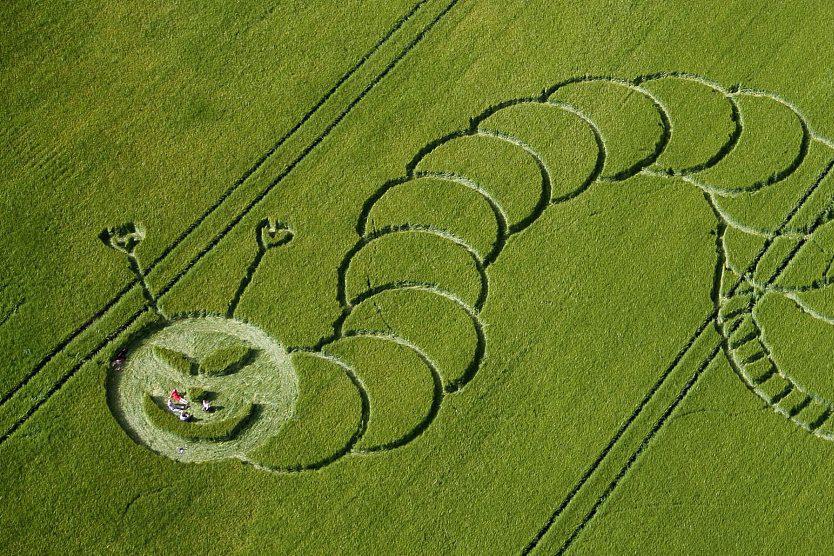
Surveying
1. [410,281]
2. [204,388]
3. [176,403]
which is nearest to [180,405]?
[176,403]

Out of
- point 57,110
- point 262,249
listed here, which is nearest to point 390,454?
point 262,249

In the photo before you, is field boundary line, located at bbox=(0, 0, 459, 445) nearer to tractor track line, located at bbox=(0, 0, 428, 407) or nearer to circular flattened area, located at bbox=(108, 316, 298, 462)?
tractor track line, located at bbox=(0, 0, 428, 407)

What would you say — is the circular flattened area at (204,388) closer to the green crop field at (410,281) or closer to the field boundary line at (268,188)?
the green crop field at (410,281)

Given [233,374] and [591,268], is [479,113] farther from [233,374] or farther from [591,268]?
[233,374]

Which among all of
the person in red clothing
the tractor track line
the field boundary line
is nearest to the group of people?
the person in red clothing

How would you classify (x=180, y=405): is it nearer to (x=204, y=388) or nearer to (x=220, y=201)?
(x=204, y=388)
